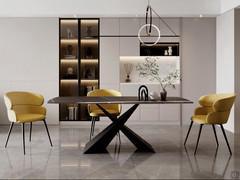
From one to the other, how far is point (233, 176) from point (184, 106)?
4.27 metres

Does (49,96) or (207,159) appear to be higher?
(49,96)

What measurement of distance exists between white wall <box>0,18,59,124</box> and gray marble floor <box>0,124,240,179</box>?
1685 millimetres

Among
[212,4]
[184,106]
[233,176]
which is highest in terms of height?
[212,4]

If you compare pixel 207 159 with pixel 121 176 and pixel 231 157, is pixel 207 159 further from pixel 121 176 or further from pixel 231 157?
pixel 121 176

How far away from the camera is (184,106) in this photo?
324 inches

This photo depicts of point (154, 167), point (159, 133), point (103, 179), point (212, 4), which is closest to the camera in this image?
point (103, 179)

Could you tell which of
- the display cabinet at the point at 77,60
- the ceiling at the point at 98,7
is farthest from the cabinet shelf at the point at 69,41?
the ceiling at the point at 98,7

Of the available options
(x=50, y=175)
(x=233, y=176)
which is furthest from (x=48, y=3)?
(x=233, y=176)

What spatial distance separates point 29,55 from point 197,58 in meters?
3.73

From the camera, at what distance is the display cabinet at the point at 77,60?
8273mm

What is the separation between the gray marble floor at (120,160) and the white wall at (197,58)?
1702 mm

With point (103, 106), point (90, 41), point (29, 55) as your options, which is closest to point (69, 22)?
point (90, 41)

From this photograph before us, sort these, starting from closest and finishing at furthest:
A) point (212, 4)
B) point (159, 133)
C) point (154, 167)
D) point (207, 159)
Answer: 1. point (154, 167)
2. point (207, 159)
3. point (159, 133)
4. point (212, 4)

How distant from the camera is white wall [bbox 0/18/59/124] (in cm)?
807
